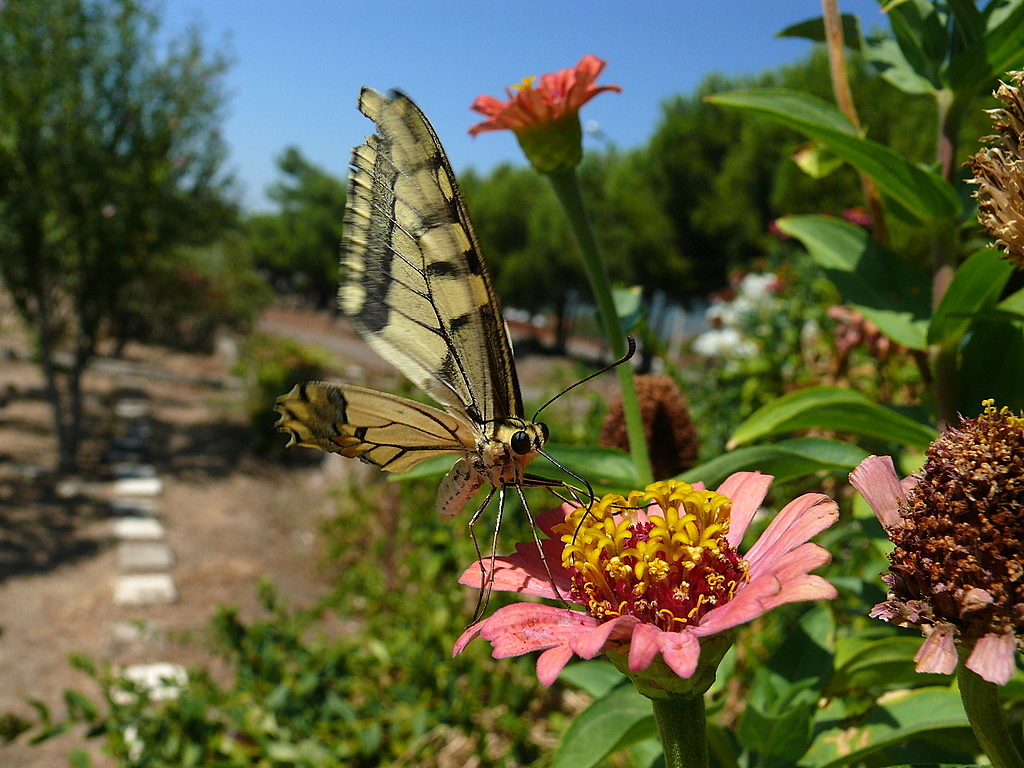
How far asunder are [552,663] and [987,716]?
300mm

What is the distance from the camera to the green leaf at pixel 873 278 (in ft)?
3.24

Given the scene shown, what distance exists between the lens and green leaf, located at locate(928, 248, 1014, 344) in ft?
2.68

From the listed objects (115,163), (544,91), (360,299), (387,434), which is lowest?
(387,434)

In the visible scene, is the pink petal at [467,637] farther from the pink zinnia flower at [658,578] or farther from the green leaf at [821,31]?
the green leaf at [821,31]

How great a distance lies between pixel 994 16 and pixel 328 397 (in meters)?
0.91

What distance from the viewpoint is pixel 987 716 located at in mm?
525

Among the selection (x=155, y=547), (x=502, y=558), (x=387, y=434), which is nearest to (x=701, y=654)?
(x=502, y=558)

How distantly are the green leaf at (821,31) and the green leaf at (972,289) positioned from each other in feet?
1.33

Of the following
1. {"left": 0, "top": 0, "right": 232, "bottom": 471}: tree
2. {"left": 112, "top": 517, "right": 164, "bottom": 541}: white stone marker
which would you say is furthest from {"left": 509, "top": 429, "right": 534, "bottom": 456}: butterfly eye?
{"left": 0, "top": 0, "right": 232, "bottom": 471}: tree

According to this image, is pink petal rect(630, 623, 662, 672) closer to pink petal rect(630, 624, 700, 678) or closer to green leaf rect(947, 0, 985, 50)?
pink petal rect(630, 624, 700, 678)

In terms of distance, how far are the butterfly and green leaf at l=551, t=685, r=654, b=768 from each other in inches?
9.6

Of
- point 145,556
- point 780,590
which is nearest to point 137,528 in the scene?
point 145,556

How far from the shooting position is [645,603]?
2.18ft

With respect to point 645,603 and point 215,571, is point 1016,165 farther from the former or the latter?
point 215,571
